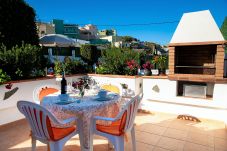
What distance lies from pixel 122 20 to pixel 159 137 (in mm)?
17259

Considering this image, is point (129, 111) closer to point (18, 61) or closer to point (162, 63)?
point (18, 61)

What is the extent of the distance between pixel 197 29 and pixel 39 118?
4363 millimetres

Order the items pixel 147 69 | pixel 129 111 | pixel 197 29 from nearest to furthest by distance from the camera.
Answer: pixel 129 111, pixel 197 29, pixel 147 69

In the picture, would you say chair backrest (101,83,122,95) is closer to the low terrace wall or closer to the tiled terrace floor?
the tiled terrace floor

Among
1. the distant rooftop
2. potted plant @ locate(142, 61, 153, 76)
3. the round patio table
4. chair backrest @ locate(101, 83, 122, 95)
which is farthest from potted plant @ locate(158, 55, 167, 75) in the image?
the round patio table

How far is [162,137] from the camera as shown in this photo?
11.0ft

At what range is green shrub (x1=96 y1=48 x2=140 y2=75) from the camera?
5.17m

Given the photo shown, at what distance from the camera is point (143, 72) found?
203 inches

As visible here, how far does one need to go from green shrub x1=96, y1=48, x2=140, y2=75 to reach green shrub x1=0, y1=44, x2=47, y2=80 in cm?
203

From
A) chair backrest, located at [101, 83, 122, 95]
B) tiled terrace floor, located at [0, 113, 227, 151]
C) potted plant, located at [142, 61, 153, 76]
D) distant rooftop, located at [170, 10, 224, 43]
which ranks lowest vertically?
tiled terrace floor, located at [0, 113, 227, 151]

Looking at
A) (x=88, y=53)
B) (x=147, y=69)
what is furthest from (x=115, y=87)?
(x=88, y=53)

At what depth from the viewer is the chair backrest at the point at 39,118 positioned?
6.45ft

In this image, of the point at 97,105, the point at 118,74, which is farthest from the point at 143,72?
the point at 97,105

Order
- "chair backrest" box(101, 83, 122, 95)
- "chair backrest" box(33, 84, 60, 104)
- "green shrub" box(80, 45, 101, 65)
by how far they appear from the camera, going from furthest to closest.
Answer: "green shrub" box(80, 45, 101, 65) < "chair backrest" box(101, 83, 122, 95) < "chair backrest" box(33, 84, 60, 104)
